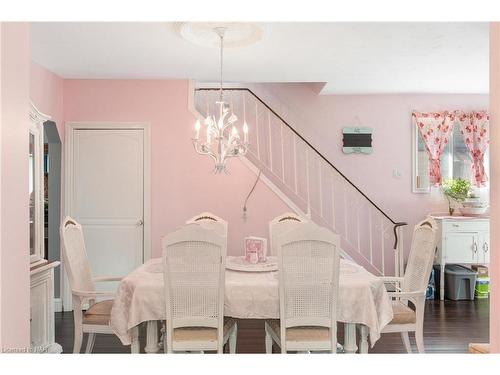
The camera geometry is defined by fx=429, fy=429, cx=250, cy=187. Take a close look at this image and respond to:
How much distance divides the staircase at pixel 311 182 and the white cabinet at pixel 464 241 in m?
0.73

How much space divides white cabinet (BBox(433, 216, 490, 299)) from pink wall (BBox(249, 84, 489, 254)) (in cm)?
62

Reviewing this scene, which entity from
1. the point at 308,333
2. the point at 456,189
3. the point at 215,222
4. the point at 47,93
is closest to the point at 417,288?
the point at 308,333

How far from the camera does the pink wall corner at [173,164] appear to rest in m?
5.00

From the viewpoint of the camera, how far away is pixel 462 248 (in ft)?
17.6

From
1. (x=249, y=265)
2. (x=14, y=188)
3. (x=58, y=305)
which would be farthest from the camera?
(x=58, y=305)

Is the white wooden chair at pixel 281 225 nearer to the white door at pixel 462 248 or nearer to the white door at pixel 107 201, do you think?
the white door at pixel 107 201

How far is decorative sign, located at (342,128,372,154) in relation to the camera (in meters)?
6.04

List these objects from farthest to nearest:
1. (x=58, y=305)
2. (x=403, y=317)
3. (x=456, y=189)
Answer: (x=456, y=189)
(x=58, y=305)
(x=403, y=317)

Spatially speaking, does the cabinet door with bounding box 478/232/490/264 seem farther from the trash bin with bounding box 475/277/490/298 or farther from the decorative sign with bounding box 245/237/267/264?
the decorative sign with bounding box 245/237/267/264

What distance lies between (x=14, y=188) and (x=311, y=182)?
4.98 m

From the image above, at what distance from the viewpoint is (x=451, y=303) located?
5.11 m

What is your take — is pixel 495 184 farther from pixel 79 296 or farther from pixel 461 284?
pixel 461 284
